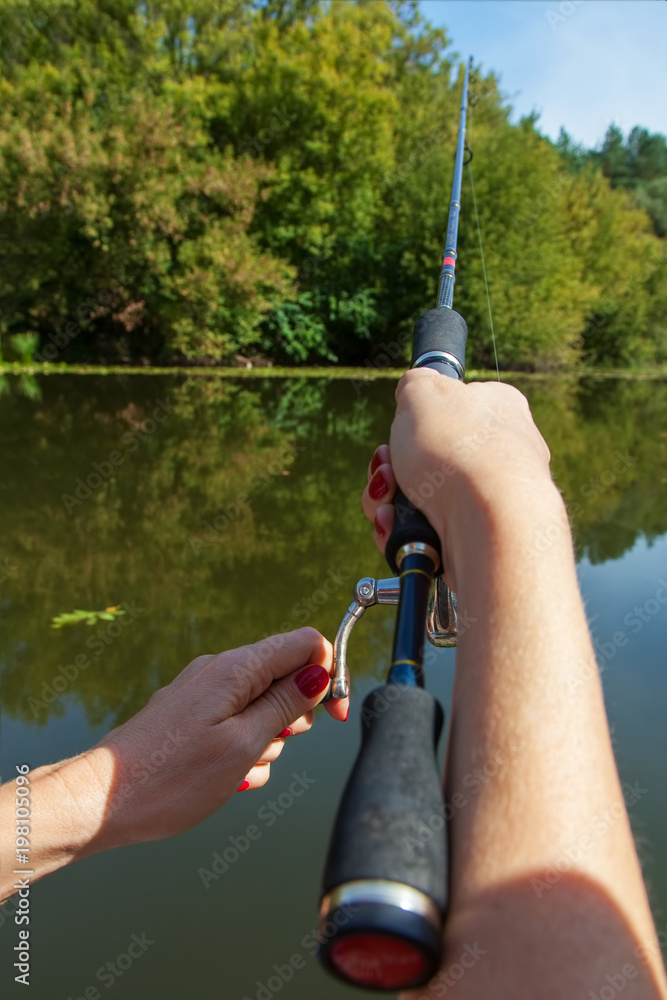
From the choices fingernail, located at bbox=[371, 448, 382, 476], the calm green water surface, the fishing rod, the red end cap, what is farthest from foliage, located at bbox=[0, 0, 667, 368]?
the red end cap

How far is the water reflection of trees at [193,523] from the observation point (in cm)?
330

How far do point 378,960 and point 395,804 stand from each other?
0.09 m

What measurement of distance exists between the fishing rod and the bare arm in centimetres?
4

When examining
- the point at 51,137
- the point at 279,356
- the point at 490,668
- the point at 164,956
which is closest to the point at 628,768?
the point at 164,956

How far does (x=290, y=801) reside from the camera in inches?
94.0

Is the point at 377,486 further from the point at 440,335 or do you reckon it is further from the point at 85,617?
the point at 85,617

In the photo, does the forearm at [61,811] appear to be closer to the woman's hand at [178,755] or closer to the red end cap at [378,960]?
the woman's hand at [178,755]

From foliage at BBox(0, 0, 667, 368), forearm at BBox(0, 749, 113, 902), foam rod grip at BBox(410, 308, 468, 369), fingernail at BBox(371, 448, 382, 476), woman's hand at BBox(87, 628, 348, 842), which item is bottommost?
forearm at BBox(0, 749, 113, 902)

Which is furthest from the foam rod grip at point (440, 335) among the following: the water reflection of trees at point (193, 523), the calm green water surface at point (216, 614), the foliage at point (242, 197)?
the foliage at point (242, 197)

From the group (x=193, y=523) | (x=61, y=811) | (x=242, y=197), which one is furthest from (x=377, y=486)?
(x=242, y=197)

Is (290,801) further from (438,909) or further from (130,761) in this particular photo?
(438,909)

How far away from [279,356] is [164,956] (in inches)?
737

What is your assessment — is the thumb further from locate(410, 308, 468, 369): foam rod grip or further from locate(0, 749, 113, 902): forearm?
locate(410, 308, 468, 369): foam rod grip

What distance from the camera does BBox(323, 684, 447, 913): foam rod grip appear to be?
469mm
